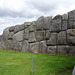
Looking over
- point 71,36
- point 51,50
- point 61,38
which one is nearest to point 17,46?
point 51,50

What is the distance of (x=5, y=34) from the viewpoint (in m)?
18.2

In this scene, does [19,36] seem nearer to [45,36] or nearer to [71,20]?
[45,36]

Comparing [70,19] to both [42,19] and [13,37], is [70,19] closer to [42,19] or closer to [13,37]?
[42,19]

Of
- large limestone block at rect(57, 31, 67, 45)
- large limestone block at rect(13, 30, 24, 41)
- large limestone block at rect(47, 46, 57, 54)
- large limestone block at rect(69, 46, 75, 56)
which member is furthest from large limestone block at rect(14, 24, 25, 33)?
large limestone block at rect(69, 46, 75, 56)

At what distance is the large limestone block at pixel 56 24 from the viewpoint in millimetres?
13691

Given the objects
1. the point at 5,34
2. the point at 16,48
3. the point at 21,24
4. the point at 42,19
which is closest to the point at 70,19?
the point at 42,19

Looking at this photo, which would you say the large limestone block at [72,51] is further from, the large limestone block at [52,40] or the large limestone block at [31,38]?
the large limestone block at [31,38]

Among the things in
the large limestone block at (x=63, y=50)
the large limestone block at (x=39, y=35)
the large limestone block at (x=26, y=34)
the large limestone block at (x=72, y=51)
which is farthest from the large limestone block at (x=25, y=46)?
the large limestone block at (x=72, y=51)

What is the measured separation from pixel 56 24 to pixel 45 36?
1925 mm

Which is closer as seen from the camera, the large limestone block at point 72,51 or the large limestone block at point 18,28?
the large limestone block at point 72,51

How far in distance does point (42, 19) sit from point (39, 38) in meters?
2.30

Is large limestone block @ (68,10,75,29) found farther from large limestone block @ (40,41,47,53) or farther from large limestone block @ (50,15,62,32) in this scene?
large limestone block @ (40,41,47,53)

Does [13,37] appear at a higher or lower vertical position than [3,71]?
higher

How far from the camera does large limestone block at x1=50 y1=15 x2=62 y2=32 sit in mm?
13691
